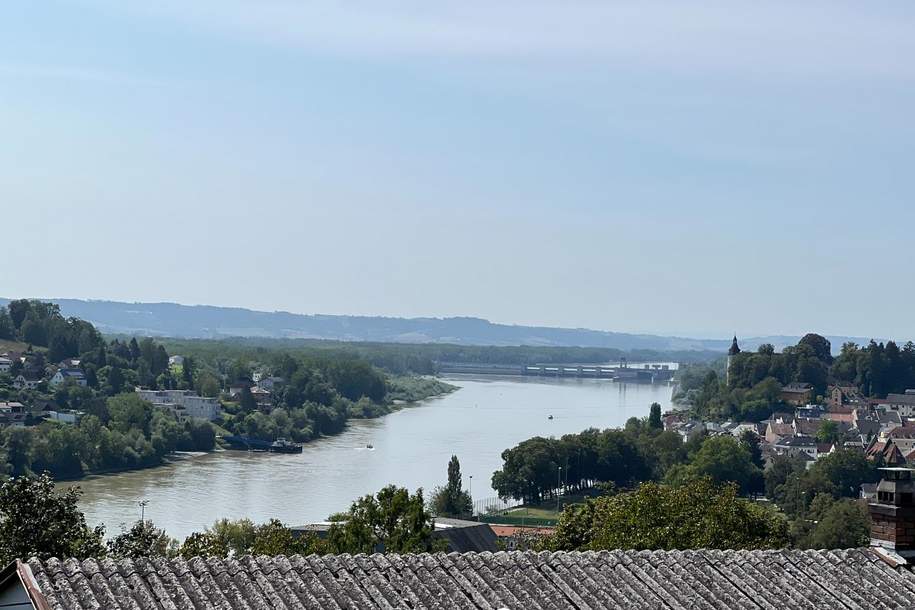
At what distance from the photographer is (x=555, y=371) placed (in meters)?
149

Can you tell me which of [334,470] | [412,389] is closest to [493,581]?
[334,470]

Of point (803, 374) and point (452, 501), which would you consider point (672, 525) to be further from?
point (803, 374)

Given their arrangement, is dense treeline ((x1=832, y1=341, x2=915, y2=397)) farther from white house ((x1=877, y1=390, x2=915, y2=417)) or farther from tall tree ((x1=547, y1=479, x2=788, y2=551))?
tall tree ((x1=547, y1=479, x2=788, y2=551))

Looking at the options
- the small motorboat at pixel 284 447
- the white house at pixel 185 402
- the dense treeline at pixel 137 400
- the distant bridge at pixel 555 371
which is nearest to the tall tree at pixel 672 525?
the dense treeline at pixel 137 400

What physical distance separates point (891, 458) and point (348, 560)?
48349 mm

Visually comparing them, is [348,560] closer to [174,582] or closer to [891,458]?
[174,582]

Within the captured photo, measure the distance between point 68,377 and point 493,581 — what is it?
220 ft

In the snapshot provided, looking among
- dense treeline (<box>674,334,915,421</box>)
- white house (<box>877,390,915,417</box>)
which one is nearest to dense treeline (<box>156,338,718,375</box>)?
dense treeline (<box>674,334,915,421</box>)

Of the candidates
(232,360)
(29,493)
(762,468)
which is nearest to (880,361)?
(762,468)

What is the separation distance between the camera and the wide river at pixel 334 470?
114 feet

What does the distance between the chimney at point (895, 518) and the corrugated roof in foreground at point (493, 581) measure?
25cm

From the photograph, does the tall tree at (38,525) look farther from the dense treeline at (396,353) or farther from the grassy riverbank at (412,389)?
the dense treeline at (396,353)

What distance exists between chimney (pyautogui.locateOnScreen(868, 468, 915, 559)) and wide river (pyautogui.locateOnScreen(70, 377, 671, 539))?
2484cm

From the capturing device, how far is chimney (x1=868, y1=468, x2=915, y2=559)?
5734mm
